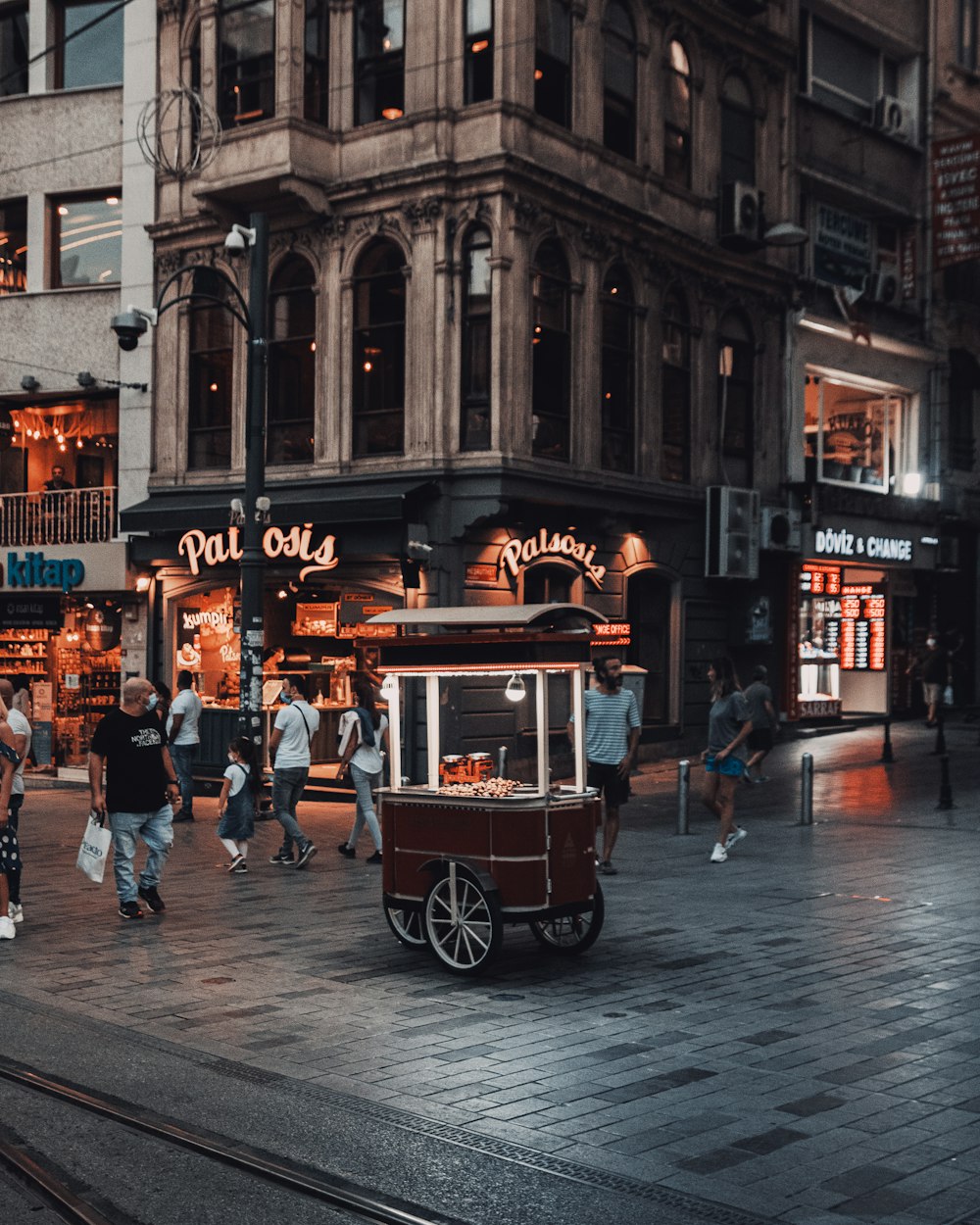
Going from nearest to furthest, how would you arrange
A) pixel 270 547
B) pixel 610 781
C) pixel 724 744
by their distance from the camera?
A: pixel 610 781 → pixel 724 744 → pixel 270 547

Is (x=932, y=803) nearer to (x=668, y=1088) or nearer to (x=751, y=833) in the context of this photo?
(x=751, y=833)

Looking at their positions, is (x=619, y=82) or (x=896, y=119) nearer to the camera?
(x=619, y=82)

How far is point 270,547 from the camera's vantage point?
21453mm

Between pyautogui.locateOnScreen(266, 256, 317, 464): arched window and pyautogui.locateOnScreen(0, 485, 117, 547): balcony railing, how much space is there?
3.61 metres

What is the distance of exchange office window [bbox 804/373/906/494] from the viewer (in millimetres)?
28328

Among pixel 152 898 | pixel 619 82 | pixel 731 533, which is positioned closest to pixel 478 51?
pixel 619 82

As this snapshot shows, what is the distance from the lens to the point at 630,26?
23172 millimetres

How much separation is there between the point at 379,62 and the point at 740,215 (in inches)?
268

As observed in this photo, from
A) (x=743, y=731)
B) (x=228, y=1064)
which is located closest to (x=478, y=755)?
(x=228, y=1064)

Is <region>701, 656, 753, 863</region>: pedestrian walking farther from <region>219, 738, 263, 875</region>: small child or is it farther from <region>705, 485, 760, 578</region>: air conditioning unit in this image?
<region>705, 485, 760, 578</region>: air conditioning unit

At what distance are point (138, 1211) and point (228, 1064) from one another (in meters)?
1.98

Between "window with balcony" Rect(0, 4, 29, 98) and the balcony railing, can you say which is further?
"window with balcony" Rect(0, 4, 29, 98)

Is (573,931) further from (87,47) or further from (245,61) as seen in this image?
(87,47)

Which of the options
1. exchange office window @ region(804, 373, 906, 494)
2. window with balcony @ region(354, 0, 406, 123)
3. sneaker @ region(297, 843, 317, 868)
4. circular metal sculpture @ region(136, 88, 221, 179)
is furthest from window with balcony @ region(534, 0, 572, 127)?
sneaker @ region(297, 843, 317, 868)
